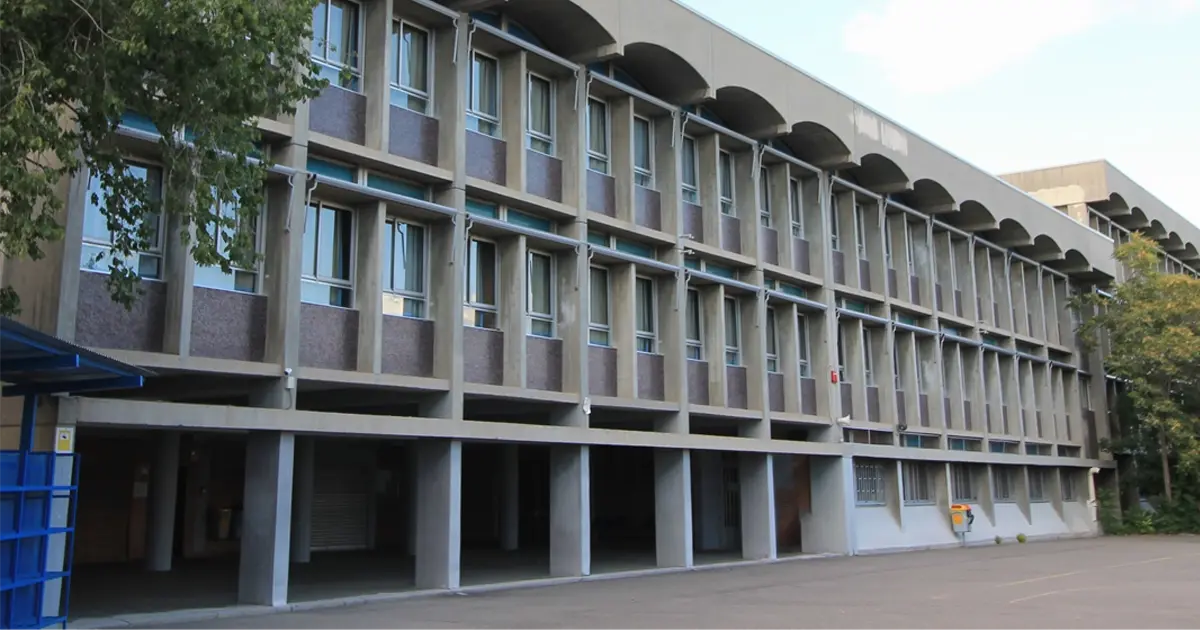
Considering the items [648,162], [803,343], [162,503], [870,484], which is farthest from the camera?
[870,484]

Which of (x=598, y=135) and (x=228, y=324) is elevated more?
(x=598, y=135)

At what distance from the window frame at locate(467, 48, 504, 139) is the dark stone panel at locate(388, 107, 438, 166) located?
1.06m

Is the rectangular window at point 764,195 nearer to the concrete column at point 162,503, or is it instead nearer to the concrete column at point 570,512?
the concrete column at point 570,512

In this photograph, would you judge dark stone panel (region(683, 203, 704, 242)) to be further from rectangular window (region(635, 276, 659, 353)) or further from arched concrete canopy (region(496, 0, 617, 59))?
arched concrete canopy (region(496, 0, 617, 59))

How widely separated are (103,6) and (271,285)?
5554mm

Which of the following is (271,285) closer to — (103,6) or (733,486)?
(103,6)

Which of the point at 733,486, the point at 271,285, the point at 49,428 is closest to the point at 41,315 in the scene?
the point at 49,428

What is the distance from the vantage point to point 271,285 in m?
15.3

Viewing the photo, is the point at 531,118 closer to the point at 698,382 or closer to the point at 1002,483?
the point at 698,382

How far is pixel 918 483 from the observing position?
30797mm

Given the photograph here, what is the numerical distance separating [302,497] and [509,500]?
686 cm

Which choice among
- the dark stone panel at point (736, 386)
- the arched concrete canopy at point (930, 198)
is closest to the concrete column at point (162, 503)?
the dark stone panel at point (736, 386)

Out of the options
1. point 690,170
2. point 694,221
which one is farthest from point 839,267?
point 694,221

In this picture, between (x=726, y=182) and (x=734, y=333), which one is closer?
(x=734, y=333)
